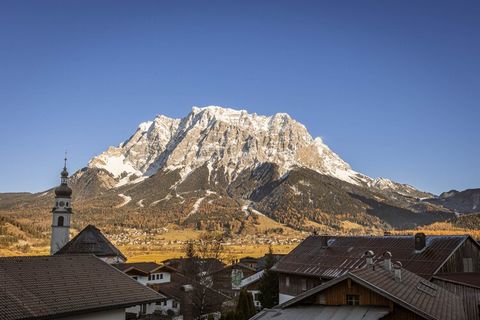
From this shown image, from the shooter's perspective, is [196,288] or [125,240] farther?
[125,240]

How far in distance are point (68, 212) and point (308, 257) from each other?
33.8 m

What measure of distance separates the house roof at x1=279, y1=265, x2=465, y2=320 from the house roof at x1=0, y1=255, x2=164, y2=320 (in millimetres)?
8605

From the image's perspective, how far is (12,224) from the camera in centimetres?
16100

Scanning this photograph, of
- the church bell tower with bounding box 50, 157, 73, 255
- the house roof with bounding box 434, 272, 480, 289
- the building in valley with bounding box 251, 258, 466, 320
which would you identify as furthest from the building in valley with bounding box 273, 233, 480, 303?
the church bell tower with bounding box 50, 157, 73, 255

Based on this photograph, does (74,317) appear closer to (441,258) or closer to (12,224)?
(441,258)

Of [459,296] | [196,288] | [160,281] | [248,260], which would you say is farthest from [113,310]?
[248,260]

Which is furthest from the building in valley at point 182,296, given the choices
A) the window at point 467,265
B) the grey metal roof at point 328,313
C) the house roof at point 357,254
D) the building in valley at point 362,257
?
the grey metal roof at point 328,313

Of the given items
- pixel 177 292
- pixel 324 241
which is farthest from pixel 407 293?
pixel 177 292

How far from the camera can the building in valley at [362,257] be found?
36250 mm

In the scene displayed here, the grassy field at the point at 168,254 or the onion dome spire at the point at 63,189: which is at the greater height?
the onion dome spire at the point at 63,189

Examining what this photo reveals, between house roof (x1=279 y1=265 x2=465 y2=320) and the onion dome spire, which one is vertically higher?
the onion dome spire

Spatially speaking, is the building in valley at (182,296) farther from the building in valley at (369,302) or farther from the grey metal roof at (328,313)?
the building in valley at (369,302)

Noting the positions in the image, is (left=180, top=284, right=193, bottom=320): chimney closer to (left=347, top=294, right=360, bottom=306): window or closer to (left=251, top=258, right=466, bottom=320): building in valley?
(left=251, top=258, right=466, bottom=320): building in valley

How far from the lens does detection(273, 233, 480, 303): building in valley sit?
36250 mm
